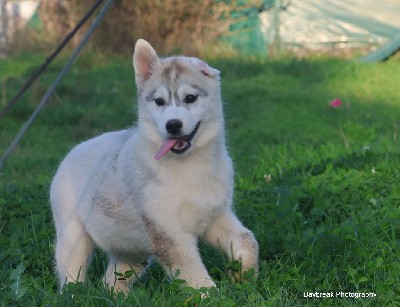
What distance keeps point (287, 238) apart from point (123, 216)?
1.00 meters

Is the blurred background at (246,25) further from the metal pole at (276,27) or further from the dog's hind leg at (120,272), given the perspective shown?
the dog's hind leg at (120,272)

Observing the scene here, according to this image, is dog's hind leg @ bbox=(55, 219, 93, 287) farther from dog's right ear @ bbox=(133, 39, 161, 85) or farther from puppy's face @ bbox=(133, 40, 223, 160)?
dog's right ear @ bbox=(133, 39, 161, 85)

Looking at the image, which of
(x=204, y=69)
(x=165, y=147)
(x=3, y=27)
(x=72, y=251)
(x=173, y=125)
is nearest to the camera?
(x=173, y=125)

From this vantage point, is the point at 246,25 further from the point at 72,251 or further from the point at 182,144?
the point at 182,144

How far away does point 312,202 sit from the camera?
5938mm

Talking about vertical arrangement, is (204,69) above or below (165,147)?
above

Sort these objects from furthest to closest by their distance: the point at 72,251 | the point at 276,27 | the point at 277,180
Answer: the point at 276,27 < the point at 277,180 < the point at 72,251

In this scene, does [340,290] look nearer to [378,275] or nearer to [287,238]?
[378,275]

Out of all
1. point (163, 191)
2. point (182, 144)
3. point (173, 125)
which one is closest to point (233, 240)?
point (163, 191)

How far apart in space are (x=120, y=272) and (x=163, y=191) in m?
0.66

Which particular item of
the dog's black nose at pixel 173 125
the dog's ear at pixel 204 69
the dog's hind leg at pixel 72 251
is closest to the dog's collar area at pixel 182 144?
the dog's black nose at pixel 173 125

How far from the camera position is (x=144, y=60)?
4566 millimetres

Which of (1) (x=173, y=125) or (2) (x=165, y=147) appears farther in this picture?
(2) (x=165, y=147)

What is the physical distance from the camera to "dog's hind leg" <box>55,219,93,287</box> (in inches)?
185
